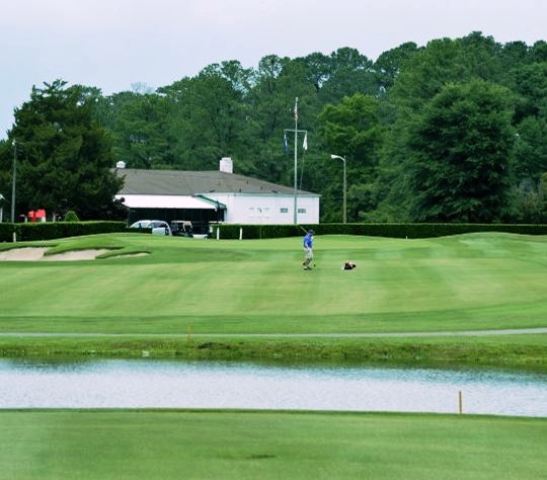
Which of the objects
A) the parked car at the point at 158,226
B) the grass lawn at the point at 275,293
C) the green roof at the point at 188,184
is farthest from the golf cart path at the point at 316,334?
the green roof at the point at 188,184

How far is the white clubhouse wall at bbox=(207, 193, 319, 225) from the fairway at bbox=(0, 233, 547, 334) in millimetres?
67726

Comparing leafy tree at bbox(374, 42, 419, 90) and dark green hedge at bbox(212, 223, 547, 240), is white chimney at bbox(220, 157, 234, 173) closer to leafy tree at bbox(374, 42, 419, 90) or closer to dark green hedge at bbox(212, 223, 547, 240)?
dark green hedge at bbox(212, 223, 547, 240)

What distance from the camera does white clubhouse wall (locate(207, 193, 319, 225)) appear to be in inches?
5012

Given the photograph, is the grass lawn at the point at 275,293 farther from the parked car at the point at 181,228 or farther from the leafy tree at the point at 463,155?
the parked car at the point at 181,228

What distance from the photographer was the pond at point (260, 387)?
70.0 ft

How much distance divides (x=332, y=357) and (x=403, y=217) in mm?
84597

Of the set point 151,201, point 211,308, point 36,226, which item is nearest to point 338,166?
point 151,201

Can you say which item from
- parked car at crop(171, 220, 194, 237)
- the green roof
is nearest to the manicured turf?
parked car at crop(171, 220, 194, 237)

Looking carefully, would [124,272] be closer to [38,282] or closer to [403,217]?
[38,282]

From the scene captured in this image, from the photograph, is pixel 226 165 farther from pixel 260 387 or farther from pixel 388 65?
pixel 260 387

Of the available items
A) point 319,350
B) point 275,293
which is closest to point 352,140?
point 275,293

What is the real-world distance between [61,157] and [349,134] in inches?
1781

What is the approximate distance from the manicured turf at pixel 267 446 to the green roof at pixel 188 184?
110 meters

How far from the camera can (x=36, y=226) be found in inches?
3233
